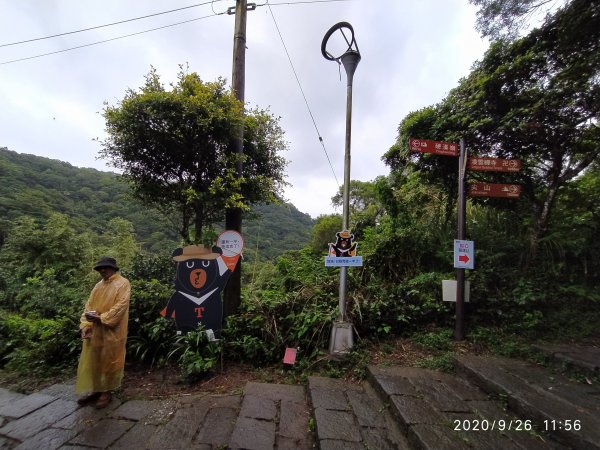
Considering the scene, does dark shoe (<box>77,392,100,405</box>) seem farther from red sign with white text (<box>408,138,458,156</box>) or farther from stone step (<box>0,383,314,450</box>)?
red sign with white text (<box>408,138,458,156</box>)

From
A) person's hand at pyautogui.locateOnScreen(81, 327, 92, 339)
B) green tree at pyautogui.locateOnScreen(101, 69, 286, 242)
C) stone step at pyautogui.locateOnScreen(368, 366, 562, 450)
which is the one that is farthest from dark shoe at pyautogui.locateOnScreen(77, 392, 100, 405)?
stone step at pyautogui.locateOnScreen(368, 366, 562, 450)

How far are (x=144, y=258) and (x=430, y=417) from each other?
5680 millimetres

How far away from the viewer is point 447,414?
2.49 metres

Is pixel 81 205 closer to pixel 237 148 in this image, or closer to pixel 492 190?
pixel 237 148

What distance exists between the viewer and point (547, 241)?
16.4ft

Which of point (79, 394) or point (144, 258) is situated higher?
point (144, 258)

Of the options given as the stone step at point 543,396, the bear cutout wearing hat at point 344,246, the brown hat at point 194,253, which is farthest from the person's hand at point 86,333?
the stone step at point 543,396

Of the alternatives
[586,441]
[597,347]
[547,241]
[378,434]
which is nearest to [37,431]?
[378,434]

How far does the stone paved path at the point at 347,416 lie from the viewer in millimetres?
2215

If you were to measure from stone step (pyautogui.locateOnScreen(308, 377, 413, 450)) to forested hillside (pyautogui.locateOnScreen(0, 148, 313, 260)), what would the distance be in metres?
11.2

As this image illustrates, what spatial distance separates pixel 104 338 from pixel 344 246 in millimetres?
2995

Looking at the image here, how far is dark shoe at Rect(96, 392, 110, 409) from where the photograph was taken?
293cm

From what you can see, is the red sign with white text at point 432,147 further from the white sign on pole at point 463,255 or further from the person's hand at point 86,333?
the person's hand at point 86,333

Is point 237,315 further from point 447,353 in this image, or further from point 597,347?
point 597,347
